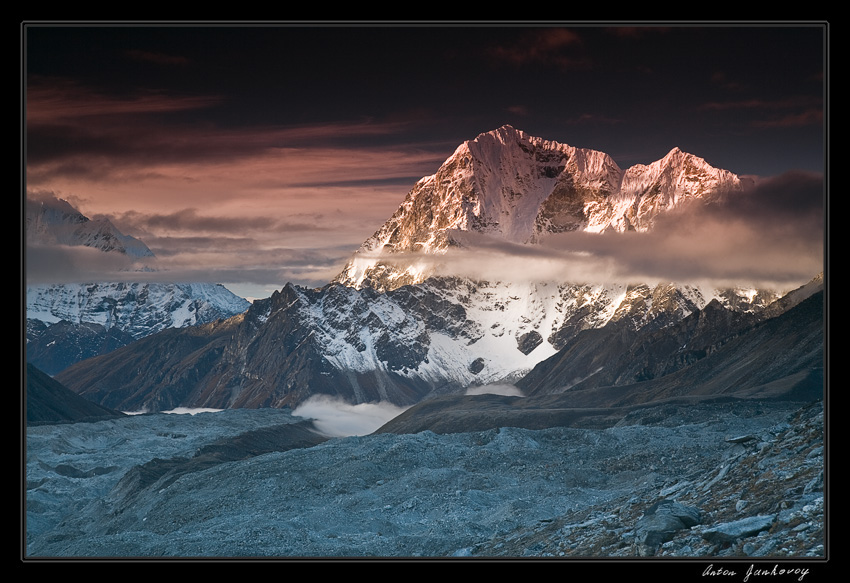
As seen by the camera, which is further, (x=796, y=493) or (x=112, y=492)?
(x=112, y=492)

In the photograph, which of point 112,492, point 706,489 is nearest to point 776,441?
point 706,489


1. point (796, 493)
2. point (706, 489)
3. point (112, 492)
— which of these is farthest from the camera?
point (112, 492)
